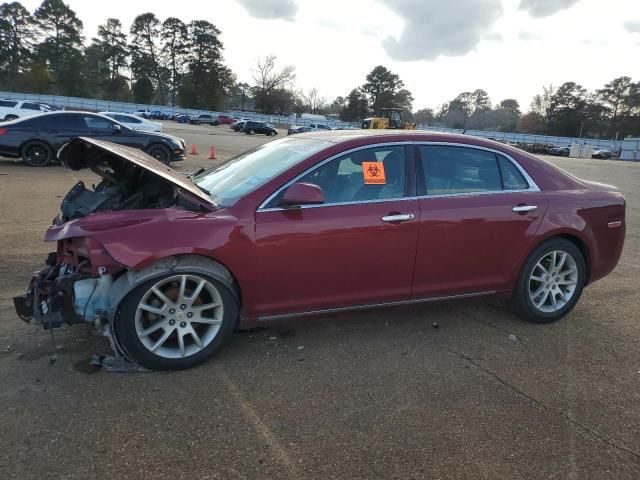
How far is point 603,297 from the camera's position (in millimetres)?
5152

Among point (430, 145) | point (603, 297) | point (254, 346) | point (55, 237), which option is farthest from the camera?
point (603, 297)

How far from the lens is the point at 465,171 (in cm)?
402

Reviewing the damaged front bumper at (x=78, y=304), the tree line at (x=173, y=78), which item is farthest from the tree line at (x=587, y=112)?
the damaged front bumper at (x=78, y=304)

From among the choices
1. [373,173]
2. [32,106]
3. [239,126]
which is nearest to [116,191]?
[373,173]

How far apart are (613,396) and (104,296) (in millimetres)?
3482

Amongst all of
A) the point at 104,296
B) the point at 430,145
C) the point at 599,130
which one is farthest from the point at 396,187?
the point at 599,130

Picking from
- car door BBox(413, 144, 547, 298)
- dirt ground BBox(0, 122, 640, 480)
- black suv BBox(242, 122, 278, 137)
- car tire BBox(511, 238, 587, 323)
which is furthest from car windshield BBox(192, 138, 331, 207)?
black suv BBox(242, 122, 278, 137)

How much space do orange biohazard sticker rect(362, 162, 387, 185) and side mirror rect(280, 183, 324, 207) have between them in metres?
0.55

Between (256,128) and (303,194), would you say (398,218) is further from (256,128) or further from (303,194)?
(256,128)

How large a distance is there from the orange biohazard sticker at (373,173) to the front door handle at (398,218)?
290 millimetres

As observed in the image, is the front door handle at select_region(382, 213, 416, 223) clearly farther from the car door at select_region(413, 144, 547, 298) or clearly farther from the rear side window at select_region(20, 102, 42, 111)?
the rear side window at select_region(20, 102, 42, 111)

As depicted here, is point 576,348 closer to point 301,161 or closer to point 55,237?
point 301,161

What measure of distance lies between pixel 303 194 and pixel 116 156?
144 centimetres

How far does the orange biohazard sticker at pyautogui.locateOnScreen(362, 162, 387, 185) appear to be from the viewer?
12.2ft
